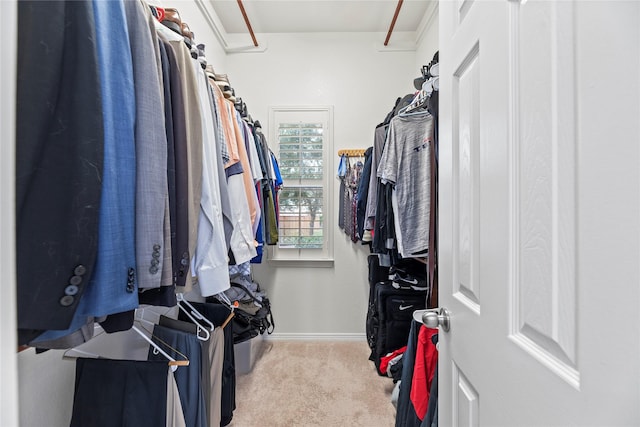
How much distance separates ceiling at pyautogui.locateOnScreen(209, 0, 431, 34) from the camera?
6.98ft

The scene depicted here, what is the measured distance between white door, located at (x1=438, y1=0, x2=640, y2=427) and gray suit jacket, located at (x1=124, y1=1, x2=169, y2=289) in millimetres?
676

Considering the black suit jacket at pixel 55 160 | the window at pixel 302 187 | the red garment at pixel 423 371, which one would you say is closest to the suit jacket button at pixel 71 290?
the black suit jacket at pixel 55 160

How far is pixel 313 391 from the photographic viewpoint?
1710mm

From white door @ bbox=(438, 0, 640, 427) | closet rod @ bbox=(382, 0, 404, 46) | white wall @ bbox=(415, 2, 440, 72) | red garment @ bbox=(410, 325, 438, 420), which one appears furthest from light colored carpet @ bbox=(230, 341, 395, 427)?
closet rod @ bbox=(382, 0, 404, 46)

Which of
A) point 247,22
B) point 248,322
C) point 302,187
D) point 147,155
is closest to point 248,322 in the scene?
point 248,322

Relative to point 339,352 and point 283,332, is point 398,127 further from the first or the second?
point 283,332

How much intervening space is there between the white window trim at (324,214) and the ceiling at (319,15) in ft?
2.23

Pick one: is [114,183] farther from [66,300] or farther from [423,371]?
[423,371]

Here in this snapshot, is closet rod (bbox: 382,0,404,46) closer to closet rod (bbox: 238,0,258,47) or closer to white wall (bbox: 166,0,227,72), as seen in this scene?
closet rod (bbox: 238,0,258,47)

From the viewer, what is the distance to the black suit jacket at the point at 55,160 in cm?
36

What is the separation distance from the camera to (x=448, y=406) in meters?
0.73

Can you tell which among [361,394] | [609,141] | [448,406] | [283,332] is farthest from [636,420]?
[283,332]

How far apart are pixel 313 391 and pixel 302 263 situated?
1.04 meters

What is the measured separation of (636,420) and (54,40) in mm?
863
